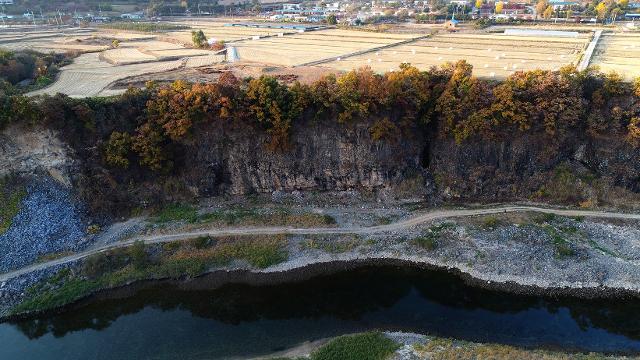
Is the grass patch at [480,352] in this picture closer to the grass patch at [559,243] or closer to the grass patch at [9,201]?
the grass patch at [559,243]

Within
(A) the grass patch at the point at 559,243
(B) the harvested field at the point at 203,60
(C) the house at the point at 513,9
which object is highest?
(C) the house at the point at 513,9

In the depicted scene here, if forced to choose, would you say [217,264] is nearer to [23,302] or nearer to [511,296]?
[23,302]

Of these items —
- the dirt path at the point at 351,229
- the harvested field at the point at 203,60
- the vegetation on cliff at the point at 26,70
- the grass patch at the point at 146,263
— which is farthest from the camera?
the harvested field at the point at 203,60

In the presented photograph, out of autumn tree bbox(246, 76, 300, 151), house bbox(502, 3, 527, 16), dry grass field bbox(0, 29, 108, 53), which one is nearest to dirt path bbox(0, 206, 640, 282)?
autumn tree bbox(246, 76, 300, 151)

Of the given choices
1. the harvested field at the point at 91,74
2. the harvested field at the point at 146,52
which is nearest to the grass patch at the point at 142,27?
the harvested field at the point at 146,52

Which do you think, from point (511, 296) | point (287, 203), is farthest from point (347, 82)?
point (511, 296)

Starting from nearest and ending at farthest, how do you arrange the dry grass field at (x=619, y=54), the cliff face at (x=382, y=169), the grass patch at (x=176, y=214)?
the grass patch at (x=176, y=214) → the cliff face at (x=382, y=169) → the dry grass field at (x=619, y=54)
